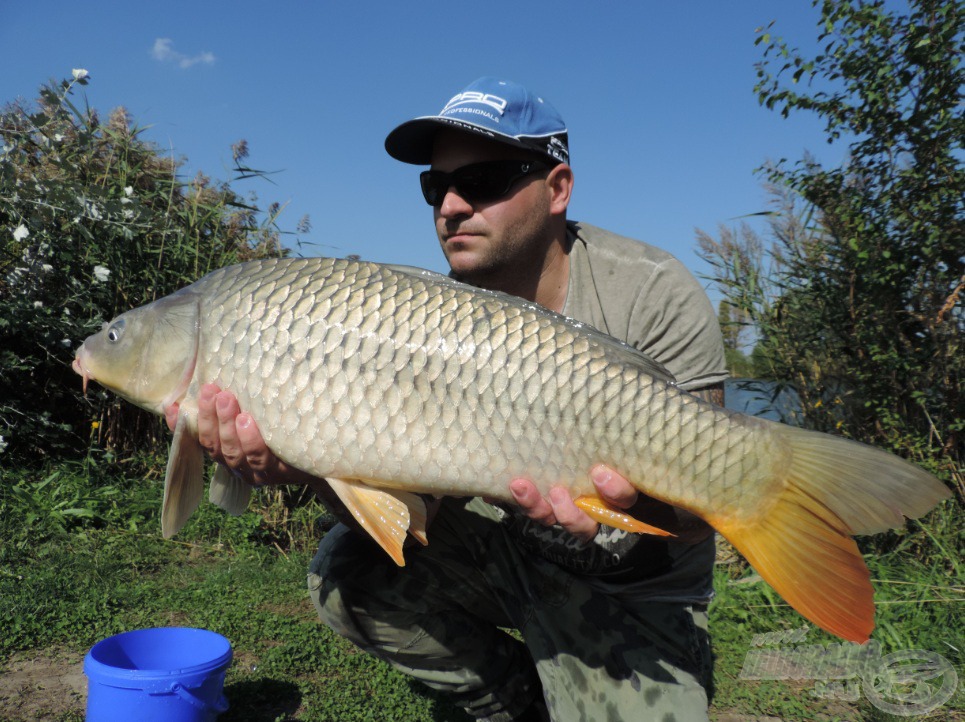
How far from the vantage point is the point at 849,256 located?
3.43m

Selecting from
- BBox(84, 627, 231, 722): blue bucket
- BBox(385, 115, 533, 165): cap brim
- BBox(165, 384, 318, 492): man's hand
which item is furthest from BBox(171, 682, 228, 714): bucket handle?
BBox(385, 115, 533, 165): cap brim

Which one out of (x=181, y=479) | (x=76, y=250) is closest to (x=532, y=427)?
(x=181, y=479)

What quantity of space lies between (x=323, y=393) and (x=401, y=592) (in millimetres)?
828

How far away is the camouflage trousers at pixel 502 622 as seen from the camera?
194cm

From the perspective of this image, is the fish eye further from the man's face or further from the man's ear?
the man's ear

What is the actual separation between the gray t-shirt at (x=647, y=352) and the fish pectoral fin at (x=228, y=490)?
2.22ft

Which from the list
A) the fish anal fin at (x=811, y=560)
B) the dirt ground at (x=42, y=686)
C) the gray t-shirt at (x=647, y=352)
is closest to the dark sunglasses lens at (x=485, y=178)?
the gray t-shirt at (x=647, y=352)

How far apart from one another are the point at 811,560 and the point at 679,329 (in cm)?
70

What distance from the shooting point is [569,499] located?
147cm

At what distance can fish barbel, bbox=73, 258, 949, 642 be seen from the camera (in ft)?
4.51

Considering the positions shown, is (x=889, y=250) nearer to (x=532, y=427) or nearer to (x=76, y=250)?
(x=532, y=427)

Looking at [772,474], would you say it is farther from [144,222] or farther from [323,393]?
[144,222]

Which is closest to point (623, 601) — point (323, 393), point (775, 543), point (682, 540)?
point (682, 540)

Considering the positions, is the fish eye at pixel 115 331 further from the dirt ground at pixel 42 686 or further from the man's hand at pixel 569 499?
the dirt ground at pixel 42 686
